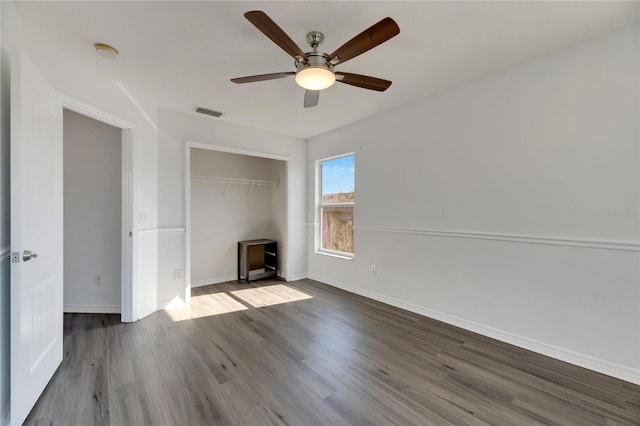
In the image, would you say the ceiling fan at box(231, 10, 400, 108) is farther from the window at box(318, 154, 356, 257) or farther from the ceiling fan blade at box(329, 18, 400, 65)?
the window at box(318, 154, 356, 257)

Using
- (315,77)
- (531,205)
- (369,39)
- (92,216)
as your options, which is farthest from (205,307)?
(531,205)

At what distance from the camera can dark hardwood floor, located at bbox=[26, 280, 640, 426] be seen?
1617 millimetres

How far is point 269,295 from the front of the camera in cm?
385

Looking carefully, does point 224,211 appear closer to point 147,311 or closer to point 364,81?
point 147,311

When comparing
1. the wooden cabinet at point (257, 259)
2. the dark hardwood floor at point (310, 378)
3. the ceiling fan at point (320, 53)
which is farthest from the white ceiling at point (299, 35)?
the wooden cabinet at point (257, 259)

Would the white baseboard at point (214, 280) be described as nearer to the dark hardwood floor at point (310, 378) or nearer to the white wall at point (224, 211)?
the white wall at point (224, 211)

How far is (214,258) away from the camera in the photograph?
4535 mm

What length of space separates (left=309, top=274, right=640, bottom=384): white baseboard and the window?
3.59 feet

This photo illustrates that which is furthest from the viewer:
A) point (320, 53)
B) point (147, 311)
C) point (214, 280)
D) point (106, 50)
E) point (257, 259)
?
point (257, 259)

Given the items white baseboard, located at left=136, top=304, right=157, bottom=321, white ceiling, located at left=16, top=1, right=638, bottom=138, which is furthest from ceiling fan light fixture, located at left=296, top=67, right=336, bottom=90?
white baseboard, located at left=136, top=304, right=157, bottom=321

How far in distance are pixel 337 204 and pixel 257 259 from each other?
69.5 inches

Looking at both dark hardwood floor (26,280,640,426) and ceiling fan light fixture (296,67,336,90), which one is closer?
dark hardwood floor (26,280,640,426)

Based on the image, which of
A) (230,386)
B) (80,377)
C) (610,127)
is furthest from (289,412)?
(610,127)

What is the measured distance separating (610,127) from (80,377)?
4255 millimetres
